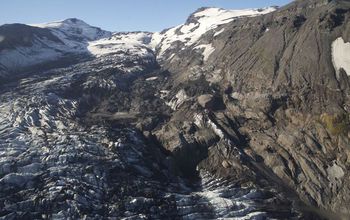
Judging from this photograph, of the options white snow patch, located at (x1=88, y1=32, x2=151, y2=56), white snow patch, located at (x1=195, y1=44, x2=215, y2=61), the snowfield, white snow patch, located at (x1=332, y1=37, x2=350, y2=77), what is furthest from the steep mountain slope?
white snow patch, located at (x1=88, y1=32, x2=151, y2=56)

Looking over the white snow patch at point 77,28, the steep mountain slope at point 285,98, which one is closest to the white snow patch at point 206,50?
the steep mountain slope at point 285,98

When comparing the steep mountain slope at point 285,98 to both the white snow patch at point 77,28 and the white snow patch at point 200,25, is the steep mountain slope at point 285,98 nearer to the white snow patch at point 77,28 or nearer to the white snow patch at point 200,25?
the white snow patch at point 200,25

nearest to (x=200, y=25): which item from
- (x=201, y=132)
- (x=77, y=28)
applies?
(x=77, y=28)

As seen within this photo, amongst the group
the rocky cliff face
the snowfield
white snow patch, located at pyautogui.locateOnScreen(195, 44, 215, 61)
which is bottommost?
the rocky cliff face

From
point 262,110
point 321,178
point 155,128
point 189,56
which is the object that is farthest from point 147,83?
point 321,178

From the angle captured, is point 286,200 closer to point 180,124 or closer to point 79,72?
point 180,124

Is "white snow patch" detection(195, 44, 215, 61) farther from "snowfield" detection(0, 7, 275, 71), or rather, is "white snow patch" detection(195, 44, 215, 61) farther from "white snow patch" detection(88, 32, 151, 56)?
"white snow patch" detection(88, 32, 151, 56)
